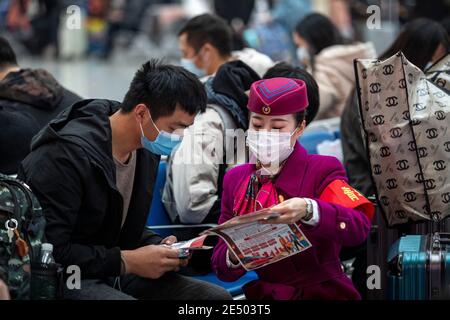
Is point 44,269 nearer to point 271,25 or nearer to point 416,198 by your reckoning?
point 416,198

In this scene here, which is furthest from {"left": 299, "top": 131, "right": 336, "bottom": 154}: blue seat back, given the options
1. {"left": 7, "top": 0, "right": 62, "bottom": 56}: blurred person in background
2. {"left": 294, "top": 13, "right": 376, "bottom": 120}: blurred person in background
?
{"left": 7, "top": 0, "right": 62, "bottom": 56}: blurred person in background

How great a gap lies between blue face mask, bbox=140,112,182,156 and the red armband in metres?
0.68

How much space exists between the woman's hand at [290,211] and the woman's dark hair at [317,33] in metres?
4.72

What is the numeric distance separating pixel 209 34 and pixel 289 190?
2.59m

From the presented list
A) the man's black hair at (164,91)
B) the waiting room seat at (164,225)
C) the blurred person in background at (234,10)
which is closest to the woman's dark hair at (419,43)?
the waiting room seat at (164,225)

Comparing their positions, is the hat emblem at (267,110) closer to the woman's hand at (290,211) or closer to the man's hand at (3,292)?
the woman's hand at (290,211)

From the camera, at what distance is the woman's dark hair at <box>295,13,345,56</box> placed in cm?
873

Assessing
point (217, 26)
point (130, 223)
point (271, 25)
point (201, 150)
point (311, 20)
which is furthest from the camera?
point (271, 25)

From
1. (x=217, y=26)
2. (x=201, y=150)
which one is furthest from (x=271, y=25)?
(x=201, y=150)

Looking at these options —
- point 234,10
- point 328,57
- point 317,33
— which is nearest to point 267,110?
point 328,57

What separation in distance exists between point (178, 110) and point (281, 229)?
71 centimetres

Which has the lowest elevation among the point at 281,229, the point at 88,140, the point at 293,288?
the point at 293,288

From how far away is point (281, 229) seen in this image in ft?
13.7

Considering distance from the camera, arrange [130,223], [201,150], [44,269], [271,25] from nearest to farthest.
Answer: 1. [44,269]
2. [130,223]
3. [201,150]
4. [271,25]
